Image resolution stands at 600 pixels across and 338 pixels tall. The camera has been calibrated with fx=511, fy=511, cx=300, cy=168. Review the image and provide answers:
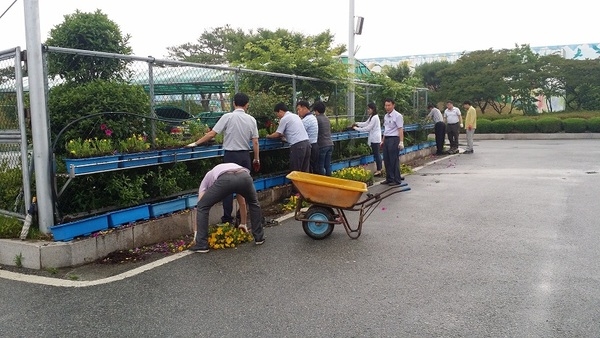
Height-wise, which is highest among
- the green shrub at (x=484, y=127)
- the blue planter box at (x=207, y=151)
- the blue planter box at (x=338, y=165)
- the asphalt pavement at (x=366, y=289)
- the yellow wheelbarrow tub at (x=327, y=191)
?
the blue planter box at (x=207, y=151)

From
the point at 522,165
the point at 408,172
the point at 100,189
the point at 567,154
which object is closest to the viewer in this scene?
the point at 100,189

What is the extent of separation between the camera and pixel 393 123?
424 inches

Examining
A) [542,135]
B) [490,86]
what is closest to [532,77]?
[490,86]

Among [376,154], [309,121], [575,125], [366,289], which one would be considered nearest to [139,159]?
[366,289]

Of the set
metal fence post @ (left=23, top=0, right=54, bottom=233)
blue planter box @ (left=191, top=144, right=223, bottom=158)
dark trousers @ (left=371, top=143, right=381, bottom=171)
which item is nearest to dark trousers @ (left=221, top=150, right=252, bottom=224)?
blue planter box @ (left=191, top=144, right=223, bottom=158)

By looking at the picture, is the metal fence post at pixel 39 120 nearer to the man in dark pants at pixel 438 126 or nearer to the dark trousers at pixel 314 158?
the dark trousers at pixel 314 158

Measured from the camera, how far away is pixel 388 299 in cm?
451

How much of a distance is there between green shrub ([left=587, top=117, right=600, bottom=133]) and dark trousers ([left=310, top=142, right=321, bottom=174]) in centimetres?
2242

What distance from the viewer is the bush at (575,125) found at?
26812 mm

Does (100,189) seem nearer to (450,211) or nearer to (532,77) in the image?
(450,211)

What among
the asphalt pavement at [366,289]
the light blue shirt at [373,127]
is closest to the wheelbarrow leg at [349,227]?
the asphalt pavement at [366,289]

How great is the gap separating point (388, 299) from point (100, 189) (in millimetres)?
3816

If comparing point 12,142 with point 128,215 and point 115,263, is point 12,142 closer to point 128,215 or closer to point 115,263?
point 128,215

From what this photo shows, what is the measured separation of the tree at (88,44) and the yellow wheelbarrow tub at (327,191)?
2984 mm
